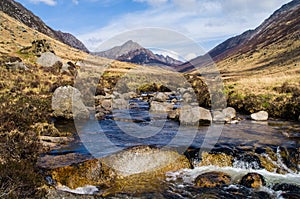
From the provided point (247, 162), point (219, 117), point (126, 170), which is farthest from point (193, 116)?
point (126, 170)

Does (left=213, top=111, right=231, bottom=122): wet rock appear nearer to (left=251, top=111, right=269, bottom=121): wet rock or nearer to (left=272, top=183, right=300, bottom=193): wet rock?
(left=251, top=111, right=269, bottom=121): wet rock

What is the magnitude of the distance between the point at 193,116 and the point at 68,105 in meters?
9.05

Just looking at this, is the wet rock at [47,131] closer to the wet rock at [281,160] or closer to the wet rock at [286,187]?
the wet rock at [281,160]

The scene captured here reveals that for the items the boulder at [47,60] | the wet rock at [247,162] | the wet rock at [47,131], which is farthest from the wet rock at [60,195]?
the boulder at [47,60]

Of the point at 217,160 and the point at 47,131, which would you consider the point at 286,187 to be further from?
the point at 47,131

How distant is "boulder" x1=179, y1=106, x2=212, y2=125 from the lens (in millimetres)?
20000

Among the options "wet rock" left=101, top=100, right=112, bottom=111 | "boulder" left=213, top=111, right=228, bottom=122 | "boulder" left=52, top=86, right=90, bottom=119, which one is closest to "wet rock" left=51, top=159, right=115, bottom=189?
"boulder" left=52, top=86, right=90, bottom=119

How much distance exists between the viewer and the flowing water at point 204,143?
1030 centimetres

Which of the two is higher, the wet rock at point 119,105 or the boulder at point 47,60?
the boulder at point 47,60

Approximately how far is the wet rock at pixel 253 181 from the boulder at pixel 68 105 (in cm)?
1314

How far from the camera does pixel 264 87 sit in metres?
29.7

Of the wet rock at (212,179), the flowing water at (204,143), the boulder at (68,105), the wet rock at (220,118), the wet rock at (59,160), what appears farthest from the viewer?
the wet rock at (220,118)

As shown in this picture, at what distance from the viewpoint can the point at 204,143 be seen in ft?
49.0

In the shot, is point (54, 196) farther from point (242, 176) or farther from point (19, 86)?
point (19, 86)
